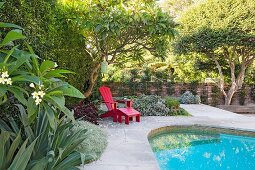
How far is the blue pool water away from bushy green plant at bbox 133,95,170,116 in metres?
2.12

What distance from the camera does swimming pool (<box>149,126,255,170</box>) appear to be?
17.6ft

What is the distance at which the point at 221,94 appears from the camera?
618 inches

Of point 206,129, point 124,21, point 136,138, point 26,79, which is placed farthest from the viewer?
point 206,129

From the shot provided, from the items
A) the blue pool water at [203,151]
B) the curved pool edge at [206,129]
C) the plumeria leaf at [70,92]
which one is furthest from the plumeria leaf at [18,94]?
the curved pool edge at [206,129]

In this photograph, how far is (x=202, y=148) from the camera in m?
6.60

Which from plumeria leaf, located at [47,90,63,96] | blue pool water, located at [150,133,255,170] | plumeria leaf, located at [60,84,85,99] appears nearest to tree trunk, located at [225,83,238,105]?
blue pool water, located at [150,133,255,170]

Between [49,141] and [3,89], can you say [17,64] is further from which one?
[49,141]

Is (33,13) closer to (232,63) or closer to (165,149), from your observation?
(165,149)

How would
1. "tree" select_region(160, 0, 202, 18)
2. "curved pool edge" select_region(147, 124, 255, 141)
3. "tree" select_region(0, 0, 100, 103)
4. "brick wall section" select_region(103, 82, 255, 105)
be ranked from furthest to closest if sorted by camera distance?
"tree" select_region(160, 0, 202, 18) < "brick wall section" select_region(103, 82, 255, 105) < "curved pool edge" select_region(147, 124, 255, 141) < "tree" select_region(0, 0, 100, 103)

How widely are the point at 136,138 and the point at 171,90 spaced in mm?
10064

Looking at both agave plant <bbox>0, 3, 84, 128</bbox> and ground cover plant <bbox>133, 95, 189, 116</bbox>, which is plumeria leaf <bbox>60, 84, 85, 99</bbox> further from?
ground cover plant <bbox>133, 95, 189, 116</bbox>

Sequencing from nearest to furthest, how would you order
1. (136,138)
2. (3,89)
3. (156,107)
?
(3,89), (136,138), (156,107)

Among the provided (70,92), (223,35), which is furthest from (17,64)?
(223,35)

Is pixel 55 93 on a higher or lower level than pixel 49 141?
higher
